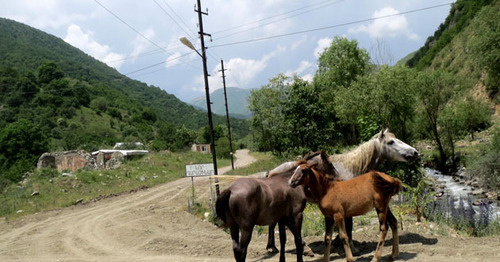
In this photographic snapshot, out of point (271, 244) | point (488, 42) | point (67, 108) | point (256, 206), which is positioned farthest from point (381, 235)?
point (67, 108)

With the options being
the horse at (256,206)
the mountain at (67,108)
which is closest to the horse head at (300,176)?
the horse at (256,206)

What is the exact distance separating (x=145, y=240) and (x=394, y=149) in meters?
7.89

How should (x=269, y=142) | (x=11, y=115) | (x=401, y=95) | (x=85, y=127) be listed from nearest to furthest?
(x=401, y=95) < (x=269, y=142) < (x=11, y=115) < (x=85, y=127)

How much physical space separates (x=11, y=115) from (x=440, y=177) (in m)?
85.3

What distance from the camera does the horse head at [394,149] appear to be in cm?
624

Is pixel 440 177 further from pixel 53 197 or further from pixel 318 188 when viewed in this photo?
pixel 53 197

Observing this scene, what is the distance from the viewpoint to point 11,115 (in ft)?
240

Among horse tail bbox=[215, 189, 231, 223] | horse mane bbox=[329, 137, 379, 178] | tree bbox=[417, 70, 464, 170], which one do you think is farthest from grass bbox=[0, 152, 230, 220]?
tree bbox=[417, 70, 464, 170]

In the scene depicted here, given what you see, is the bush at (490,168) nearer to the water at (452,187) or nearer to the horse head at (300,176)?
the water at (452,187)

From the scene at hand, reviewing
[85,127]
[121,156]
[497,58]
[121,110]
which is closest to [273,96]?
[121,156]

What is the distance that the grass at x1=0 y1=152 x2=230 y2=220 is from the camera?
65.1 ft

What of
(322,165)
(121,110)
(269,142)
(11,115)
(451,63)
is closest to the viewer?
(322,165)

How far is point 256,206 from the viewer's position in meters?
5.17

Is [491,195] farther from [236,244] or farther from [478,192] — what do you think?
[236,244]
